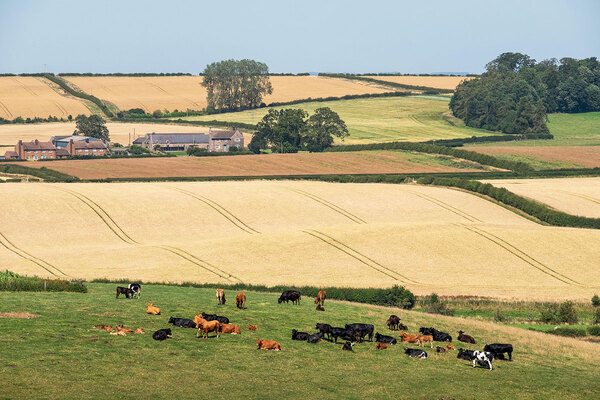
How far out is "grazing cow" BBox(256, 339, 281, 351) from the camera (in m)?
35.8

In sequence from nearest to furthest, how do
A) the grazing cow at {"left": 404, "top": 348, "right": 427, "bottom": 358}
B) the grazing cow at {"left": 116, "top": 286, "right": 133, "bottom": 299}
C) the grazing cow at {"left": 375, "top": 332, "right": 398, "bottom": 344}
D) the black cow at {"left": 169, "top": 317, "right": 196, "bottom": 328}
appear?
the grazing cow at {"left": 404, "top": 348, "right": 427, "bottom": 358}, the black cow at {"left": 169, "top": 317, "right": 196, "bottom": 328}, the grazing cow at {"left": 375, "top": 332, "right": 398, "bottom": 344}, the grazing cow at {"left": 116, "top": 286, "right": 133, "bottom": 299}

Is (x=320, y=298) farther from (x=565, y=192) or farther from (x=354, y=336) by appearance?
(x=565, y=192)

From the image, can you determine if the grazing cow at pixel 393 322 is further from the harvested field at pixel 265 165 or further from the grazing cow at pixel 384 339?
the harvested field at pixel 265 165

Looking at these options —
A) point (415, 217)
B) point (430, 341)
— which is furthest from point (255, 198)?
point (430, 341)

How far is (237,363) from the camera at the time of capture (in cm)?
3353

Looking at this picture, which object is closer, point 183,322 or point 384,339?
point 183,322

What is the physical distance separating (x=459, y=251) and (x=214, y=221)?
29625 millimetres

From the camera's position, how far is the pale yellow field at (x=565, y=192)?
370 feet

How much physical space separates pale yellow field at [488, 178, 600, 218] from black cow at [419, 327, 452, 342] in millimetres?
72409

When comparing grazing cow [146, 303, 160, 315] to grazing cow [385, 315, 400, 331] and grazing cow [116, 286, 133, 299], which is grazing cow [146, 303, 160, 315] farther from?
grazing cow [385, 315, 400, 331]

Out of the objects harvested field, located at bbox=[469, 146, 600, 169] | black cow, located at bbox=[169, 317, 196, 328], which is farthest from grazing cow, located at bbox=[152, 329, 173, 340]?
harvested field, located at bbox=[469, 146, 600, 169]

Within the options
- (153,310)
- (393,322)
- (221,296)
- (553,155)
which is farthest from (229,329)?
(553,155)

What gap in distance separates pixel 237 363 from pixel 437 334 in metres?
12.0

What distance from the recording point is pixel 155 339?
35906mm
